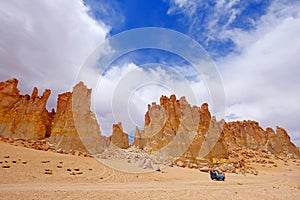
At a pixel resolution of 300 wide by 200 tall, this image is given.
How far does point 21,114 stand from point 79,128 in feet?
61.8

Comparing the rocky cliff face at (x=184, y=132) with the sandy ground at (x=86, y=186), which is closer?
the sandy ground at (x=86, y=186)

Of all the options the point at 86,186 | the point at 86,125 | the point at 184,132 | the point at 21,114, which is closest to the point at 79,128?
the point at 86,125

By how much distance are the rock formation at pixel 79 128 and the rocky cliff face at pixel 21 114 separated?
9.20 metres

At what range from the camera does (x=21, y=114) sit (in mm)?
48625

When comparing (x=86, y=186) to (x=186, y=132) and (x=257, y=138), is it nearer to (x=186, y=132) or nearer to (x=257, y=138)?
(x=186, y=132)

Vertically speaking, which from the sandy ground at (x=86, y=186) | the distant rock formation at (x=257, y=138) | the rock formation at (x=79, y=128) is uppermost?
the distant rock formation at (x=257, y=138)

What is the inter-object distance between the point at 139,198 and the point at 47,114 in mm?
47591

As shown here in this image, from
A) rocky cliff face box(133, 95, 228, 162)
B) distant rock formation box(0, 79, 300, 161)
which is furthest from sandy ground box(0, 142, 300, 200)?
rocky cliff face box(133, 95, 228, 162)

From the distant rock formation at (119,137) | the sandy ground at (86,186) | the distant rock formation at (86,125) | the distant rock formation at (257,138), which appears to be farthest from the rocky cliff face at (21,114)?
the distant rock formation at (257,138)

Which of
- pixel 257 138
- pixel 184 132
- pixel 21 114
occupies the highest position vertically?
pixel 257 138

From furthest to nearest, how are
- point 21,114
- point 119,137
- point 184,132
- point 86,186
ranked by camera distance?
point 119,137 < point 21,114 < point 184,132 < point 86,186

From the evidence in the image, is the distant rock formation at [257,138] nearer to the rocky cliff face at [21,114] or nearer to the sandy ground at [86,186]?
the rocky cliff face at [21,114]

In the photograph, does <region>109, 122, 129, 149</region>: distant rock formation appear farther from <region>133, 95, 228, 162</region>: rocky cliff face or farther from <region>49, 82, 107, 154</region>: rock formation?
<region>49, 82, 107, 154</region>: rock formation

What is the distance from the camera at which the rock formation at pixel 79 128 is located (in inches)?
1479
